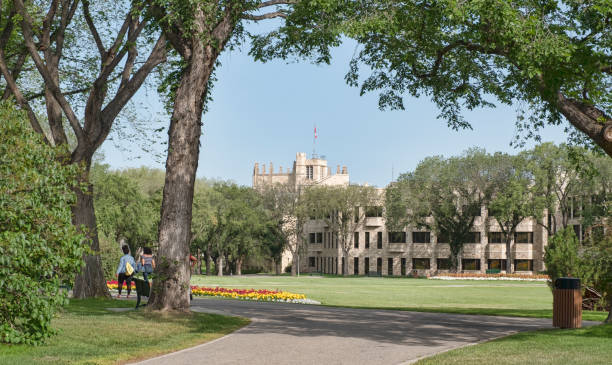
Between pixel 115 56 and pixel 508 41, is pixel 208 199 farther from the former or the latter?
pixel 508 41

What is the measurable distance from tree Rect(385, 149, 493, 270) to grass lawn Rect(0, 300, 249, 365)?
62.3 metres

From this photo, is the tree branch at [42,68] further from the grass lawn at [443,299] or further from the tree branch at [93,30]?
the grass lawn at [443,299]

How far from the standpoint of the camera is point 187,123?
53.9ft

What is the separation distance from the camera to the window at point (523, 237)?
92125 mm

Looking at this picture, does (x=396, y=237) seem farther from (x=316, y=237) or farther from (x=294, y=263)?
(x=316, y=237)

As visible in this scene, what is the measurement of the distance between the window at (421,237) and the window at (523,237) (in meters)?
11.1

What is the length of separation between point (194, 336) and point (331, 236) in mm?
94979

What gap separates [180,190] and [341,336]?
5.39m

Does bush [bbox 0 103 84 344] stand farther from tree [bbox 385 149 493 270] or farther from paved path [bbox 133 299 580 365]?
tree [bbox 385 149 493 270]

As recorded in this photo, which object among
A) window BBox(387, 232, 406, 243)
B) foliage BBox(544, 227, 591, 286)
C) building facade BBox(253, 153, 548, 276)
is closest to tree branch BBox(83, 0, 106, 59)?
foliage BBox(544, 227, 591, 286)

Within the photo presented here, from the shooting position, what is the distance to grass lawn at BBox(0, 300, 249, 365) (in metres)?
9.85

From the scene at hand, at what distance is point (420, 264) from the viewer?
9619 centimetres

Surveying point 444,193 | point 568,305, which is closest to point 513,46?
point 568,305

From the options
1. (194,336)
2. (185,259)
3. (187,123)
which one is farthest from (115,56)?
(194,336)
